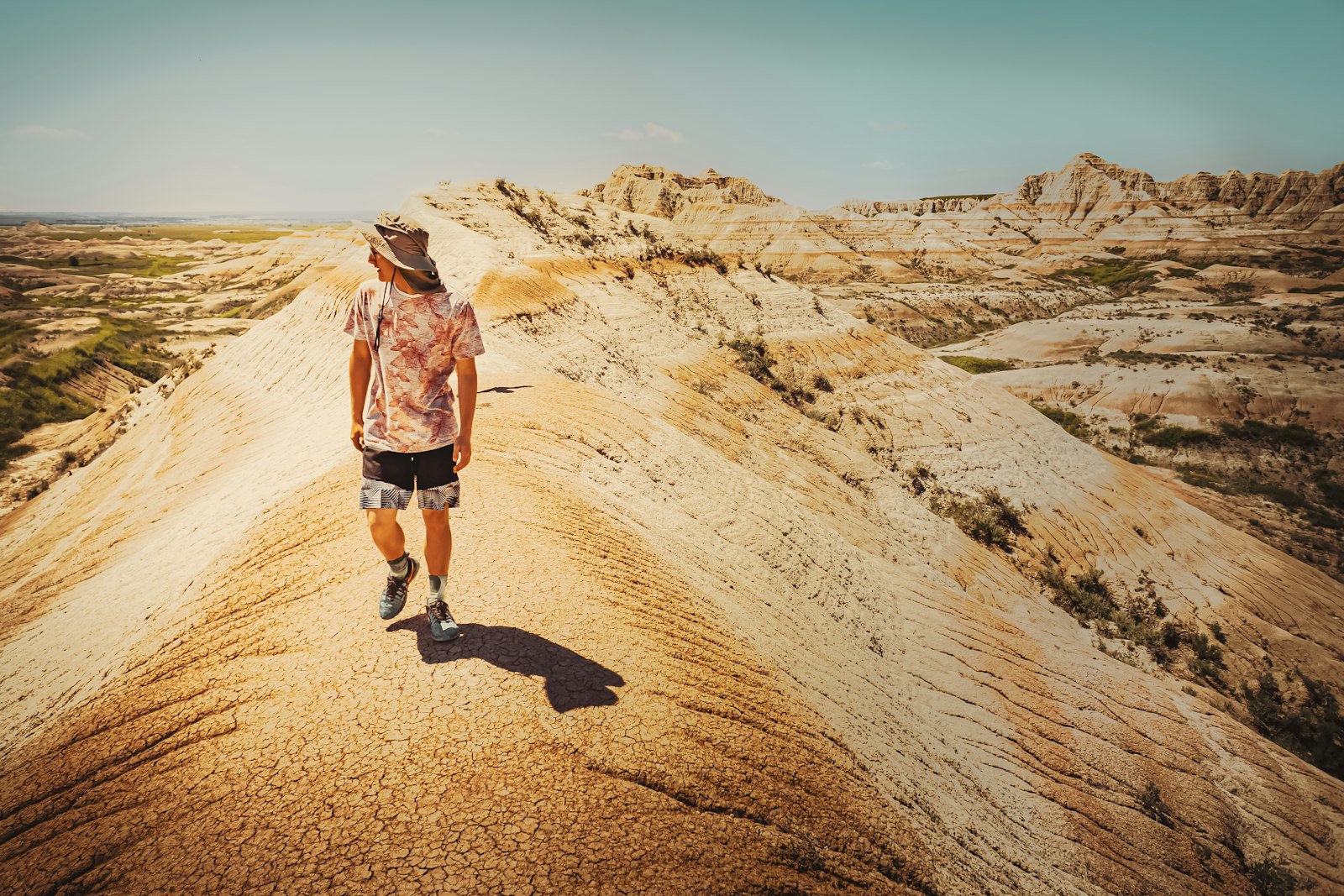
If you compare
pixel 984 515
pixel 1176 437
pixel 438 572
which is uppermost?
pixel 438 572

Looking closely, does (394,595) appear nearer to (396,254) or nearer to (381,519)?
(381,519)

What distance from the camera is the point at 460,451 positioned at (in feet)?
11.2

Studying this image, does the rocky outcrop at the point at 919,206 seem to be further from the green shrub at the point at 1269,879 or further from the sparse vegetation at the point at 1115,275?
the green shrub at the point at 1269,879

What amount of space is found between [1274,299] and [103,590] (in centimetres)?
8705

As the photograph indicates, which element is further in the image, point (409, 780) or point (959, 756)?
point (959, 756)

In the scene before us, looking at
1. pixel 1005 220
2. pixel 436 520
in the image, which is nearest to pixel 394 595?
pixel 436 520

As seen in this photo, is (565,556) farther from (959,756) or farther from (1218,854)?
(1218,854)

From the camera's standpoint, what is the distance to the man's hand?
11.2 feet

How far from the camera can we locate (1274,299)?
57750 mm

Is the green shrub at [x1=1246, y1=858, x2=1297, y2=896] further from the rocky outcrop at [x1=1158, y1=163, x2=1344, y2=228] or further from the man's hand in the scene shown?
the rocky outcrop at [x1=1158, y1=163, x2=1344, y2=228]

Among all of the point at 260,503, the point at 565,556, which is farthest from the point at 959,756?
the point at 260,503

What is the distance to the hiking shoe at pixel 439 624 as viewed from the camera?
11.9 ft

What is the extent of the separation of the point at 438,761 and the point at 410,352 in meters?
2.25

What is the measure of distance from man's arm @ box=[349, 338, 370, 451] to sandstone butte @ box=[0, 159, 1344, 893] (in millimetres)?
1372
